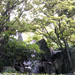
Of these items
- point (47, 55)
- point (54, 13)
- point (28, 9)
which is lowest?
point (47, 55)

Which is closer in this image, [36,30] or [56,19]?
[56,19]

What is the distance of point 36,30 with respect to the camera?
40.3 ft

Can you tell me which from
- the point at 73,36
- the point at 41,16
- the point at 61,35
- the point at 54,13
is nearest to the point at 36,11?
the point at 41,16

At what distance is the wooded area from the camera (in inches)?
390

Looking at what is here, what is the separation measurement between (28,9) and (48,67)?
21.6 feet

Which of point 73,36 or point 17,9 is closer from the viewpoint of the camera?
point 17,9

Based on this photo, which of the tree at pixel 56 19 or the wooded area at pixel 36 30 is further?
the tree at pixel 56 19

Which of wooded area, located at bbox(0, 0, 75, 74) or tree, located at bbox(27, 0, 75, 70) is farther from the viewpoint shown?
tree, located at bbox(27, 0, 75, 70)

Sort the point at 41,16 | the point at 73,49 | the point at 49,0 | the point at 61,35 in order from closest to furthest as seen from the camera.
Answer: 1. the point at 41,16
2. the point at 49,0
3. the point at 61,35
4. the point at 73,49

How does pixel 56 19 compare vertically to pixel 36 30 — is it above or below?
above

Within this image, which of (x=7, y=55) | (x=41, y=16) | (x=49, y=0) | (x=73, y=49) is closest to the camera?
(x=7, y=55)

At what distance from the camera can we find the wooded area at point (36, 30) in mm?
9898

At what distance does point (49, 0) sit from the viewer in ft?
38.9

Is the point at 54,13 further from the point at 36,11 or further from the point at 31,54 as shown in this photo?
the point at 31,54
